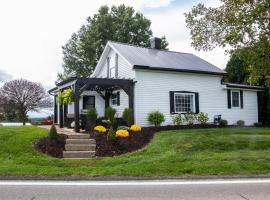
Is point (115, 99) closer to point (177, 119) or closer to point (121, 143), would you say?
point (177, 119)

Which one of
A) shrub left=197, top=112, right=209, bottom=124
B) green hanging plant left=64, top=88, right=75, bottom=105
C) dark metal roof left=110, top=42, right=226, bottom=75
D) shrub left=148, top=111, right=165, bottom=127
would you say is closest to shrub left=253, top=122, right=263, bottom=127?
dark metal roof left=110, top=42, right=226, bottom=75

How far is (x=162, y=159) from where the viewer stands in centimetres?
1042

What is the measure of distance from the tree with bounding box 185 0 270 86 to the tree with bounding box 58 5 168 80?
23.7 m

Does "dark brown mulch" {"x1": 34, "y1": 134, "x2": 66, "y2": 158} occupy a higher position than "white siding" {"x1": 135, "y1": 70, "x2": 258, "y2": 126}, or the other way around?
"white siding" {"x1": 135, "y1": 70, "x2": 258, "y2": 126}

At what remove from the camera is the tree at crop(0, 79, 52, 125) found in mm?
35500

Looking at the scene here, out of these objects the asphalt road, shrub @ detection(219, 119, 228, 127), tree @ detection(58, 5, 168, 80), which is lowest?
the asphalt road

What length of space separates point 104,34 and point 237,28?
2713 cm

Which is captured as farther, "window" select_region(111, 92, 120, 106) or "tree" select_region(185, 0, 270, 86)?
"window" select_region(111, 92, 120, 106)

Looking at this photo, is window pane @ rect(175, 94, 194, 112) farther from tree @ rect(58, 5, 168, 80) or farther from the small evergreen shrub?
tree @ rect(58, 5, 168, 80)

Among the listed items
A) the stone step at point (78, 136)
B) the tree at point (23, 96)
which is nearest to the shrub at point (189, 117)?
the stone step at point (78, 136)

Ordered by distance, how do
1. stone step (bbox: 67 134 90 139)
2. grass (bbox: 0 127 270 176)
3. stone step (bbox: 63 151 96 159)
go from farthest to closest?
stone step (bbox: 67 134 90 139) < stone step (bbox: 63 151 96 159) < grass (bbox: 0 127 270 176)

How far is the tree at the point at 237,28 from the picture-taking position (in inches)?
506

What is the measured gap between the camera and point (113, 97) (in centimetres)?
2117

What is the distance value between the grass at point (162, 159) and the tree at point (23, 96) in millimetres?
22775
